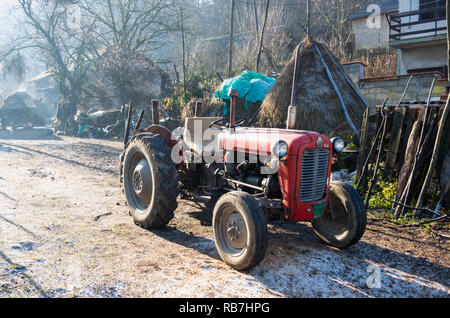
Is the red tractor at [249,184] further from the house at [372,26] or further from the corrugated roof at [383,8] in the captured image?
the corrugated roof at [383,8]

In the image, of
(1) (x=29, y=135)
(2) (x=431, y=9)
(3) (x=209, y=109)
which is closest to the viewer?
(3) (x=209, y=109)

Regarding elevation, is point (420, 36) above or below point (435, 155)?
above

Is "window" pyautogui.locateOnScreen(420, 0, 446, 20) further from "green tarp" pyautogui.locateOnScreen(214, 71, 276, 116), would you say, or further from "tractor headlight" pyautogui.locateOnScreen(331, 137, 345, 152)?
"tractor headlight" pyautogui.locateOnScreen(331, 137, 345, 152)

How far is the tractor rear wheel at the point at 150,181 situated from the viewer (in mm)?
4355

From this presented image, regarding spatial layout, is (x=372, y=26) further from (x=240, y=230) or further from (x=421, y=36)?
(x=240, y=230)

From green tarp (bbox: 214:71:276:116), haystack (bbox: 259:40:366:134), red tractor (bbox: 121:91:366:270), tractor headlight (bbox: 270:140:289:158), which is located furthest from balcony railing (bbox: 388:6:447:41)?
tractor headlight (bbox: 270:140:289:158)

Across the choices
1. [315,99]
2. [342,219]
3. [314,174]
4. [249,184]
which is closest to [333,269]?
[342,219]

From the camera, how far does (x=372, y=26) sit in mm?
21641

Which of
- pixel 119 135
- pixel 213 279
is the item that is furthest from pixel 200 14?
pixel 213 279

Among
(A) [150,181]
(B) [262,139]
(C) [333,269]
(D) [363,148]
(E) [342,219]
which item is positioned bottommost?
(C) [333,269]

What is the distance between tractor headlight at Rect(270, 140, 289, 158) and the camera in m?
3.38

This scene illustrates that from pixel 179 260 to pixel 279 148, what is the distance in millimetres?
1484

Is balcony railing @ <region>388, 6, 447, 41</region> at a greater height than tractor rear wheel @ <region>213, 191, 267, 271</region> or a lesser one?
greater

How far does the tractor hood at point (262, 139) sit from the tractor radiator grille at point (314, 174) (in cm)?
12
